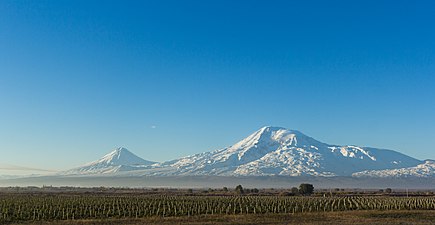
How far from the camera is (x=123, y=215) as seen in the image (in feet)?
185

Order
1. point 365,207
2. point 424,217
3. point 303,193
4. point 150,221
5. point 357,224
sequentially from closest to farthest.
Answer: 1. point 357,224
2. point 150,221
3. point 424,217
4. point 365,207
5. point 303,193

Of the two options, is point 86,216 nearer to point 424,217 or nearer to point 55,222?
point 55,222

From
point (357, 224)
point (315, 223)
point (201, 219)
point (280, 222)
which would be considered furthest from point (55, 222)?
point (357, 224)

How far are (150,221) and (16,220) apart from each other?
14.2m

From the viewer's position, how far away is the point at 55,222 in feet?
158

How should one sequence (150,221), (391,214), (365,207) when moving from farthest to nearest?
1. (365,207)
2. (391,214)
3. (150,221)

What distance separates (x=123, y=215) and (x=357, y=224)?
2584 centimetres

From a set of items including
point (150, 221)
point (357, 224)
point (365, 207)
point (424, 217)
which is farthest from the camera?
point (365, 207)

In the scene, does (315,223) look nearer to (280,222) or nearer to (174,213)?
(280,222)

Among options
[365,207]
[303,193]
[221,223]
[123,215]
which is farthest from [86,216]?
[303,193]

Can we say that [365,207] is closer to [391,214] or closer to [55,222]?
[391,214]

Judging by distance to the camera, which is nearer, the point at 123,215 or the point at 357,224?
the point at 357,224

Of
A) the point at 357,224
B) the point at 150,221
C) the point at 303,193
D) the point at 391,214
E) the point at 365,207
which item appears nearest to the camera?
the point at 357,224

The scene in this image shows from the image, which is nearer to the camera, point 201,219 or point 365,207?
point 201,219
